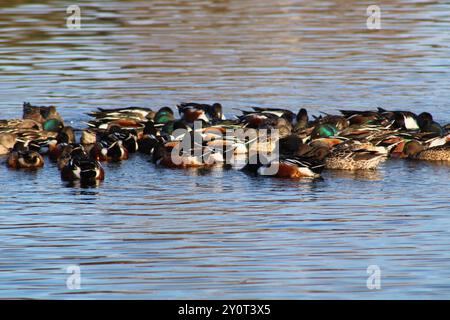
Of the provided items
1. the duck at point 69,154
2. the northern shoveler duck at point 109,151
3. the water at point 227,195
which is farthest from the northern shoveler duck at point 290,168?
the duck at point 69,154

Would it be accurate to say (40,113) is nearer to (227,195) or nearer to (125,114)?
(125,114)

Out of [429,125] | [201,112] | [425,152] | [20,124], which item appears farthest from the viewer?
[201,112]

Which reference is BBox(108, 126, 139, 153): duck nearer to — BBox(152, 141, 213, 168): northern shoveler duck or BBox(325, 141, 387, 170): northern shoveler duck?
BBox(152, 141, 213, 168): northern shoveler duck

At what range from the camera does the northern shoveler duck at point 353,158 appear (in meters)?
15.7

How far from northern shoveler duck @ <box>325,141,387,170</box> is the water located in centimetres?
23

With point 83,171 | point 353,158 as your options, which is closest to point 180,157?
point 83,171

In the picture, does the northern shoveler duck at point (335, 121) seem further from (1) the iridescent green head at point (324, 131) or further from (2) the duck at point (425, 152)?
(2) the duck at point (425, 152)

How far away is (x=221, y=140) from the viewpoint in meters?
16.9

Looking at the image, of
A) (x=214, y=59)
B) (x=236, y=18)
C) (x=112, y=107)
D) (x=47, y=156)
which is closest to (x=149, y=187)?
(x=47, y=156)

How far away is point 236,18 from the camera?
3191cm

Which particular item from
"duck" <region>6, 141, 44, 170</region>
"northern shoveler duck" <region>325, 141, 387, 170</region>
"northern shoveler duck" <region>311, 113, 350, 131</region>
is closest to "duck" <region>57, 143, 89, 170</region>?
"duck" <region>6, 141, 44, 170</region>

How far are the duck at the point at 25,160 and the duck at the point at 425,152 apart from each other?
516 centimetres

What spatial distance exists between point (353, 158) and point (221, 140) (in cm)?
215

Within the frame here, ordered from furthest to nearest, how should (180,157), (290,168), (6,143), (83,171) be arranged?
(6,143)
(180,157)
(290,168)
(83,171)
